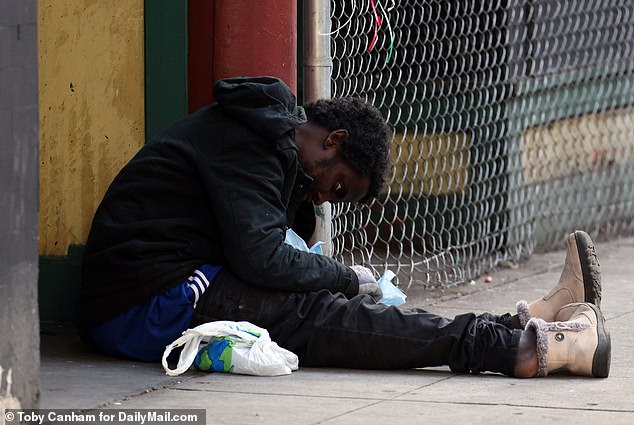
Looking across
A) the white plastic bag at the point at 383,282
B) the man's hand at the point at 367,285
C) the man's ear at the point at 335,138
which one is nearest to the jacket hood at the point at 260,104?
the man's ear at the point at 335,138

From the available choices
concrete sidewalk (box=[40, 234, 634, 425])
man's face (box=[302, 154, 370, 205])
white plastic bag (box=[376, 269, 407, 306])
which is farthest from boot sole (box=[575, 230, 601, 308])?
man's face (box=[302, 154, 370, 205])

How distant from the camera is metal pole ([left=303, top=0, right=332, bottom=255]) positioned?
5137mm

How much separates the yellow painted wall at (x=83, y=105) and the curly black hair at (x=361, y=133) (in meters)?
0.91

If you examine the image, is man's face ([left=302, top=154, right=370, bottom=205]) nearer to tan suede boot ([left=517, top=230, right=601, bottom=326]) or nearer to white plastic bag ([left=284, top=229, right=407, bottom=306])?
white plastic bag ([left=284, top=229, right=407, bottom=306])

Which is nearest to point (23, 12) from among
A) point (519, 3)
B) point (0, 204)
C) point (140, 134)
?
point (0, 204)

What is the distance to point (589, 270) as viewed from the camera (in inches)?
179

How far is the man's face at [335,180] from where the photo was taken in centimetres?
443

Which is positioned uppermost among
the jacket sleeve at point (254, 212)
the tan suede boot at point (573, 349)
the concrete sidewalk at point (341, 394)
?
the jacket sleeve at point (254, 212)

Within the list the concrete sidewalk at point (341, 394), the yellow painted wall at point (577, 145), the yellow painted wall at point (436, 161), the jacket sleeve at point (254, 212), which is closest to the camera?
the concrete sidewalk at point (341, 394)

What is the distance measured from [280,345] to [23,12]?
155 cm

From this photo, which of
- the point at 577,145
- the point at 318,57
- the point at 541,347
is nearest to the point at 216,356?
the point at 541,347

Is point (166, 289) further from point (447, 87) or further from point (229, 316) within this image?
point (447, 87)

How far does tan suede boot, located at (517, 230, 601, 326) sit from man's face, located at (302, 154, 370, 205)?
0.70m

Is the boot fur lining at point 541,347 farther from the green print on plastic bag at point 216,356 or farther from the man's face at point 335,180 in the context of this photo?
the green print on plastic bag at point 216,356
